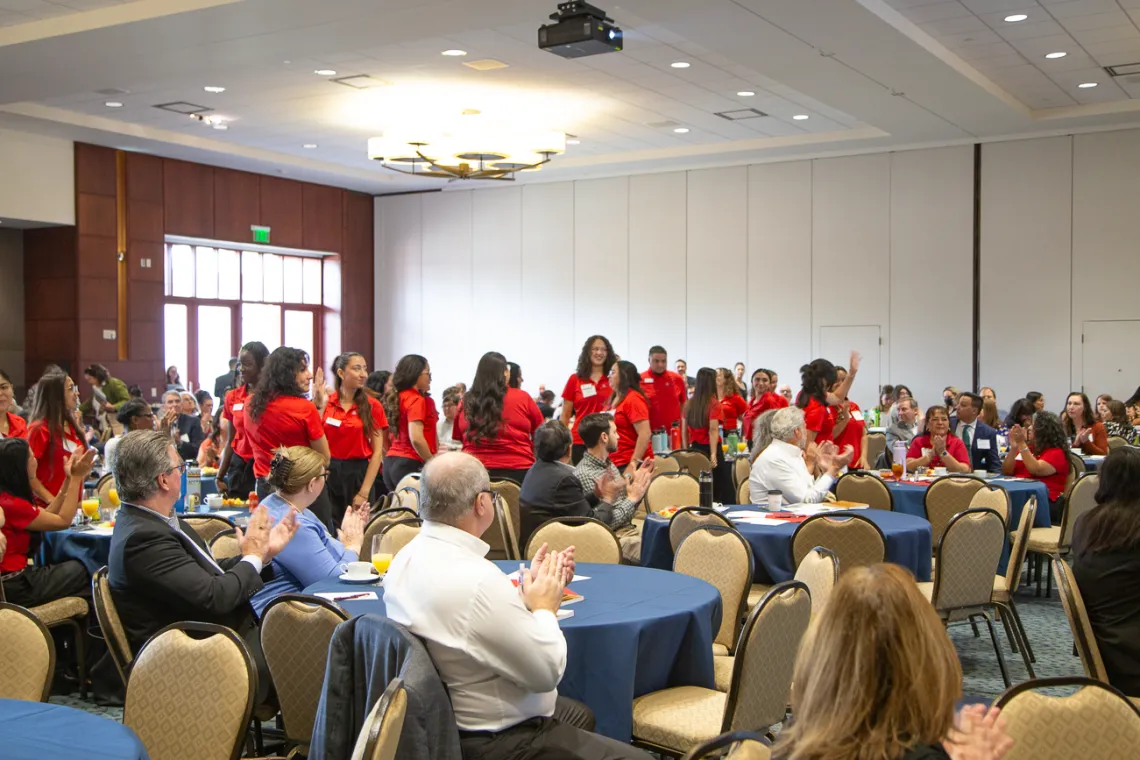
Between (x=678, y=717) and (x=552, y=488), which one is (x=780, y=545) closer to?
(x=552, y=488)

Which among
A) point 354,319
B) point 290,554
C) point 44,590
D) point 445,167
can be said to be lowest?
point 44,590

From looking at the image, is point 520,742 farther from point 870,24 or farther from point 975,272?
point 975,272

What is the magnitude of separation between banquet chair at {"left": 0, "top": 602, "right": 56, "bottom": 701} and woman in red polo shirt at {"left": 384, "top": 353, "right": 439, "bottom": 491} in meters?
4.85

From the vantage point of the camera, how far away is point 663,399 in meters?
11.4

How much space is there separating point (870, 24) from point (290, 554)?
23.7ft

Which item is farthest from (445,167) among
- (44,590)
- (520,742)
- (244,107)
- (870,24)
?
(520,742)

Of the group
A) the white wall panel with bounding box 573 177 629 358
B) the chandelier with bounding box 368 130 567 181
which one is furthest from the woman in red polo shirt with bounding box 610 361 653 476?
the white wall panel with bounding box 573 177 629 358

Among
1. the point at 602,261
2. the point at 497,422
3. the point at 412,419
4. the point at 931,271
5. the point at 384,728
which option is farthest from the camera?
the point at 602,261

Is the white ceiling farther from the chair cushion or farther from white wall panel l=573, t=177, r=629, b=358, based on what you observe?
the chair cushion

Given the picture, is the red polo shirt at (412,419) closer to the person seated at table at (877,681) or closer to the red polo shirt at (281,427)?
the red polo shirt at (281,427)

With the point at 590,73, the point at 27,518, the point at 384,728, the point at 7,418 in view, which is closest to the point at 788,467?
the point at 27,518

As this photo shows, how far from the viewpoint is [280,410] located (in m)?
6.62

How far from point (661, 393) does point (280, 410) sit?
5510 mm

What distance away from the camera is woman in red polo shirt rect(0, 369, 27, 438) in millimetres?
7176
